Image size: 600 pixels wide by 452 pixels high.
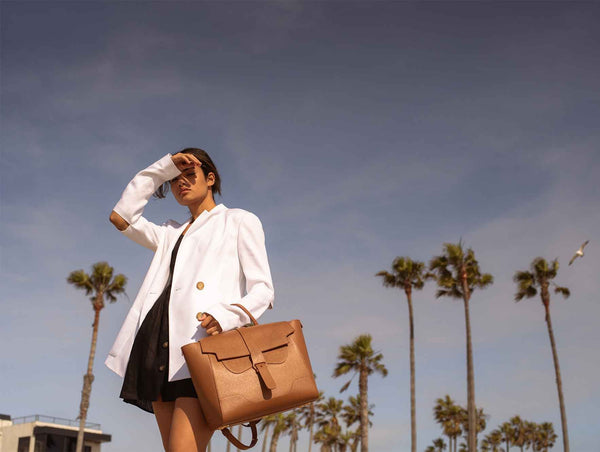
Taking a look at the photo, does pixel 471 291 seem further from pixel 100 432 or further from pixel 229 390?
pixel 229 390

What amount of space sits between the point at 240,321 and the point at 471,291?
125 ft

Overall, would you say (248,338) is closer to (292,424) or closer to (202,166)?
(202,166)

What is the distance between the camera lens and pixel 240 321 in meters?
2.95

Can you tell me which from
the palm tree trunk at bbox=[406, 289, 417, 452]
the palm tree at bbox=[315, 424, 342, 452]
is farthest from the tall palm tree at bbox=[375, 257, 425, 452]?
the palm tree at bbox=[315, 424, 342, 452]

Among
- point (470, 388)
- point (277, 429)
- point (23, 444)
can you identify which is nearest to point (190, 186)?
point (470, 388)

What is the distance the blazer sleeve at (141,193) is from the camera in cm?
345

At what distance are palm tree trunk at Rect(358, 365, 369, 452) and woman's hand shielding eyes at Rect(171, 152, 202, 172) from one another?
41.4 metres

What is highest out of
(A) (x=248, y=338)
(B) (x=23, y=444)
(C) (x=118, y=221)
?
(C) (x=118, y=221)

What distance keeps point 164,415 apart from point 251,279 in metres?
0.81

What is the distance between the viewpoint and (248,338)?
2846 millimetres

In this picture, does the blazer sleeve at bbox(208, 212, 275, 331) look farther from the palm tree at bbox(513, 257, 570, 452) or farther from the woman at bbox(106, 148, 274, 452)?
the palm tree at bbox(513, 257, 570, 452)

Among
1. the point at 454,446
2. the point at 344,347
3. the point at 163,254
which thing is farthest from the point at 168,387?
the point at 454,446

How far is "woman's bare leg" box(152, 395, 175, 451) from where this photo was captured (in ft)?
9.70

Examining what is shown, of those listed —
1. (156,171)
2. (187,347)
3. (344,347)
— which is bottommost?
(187,347)
